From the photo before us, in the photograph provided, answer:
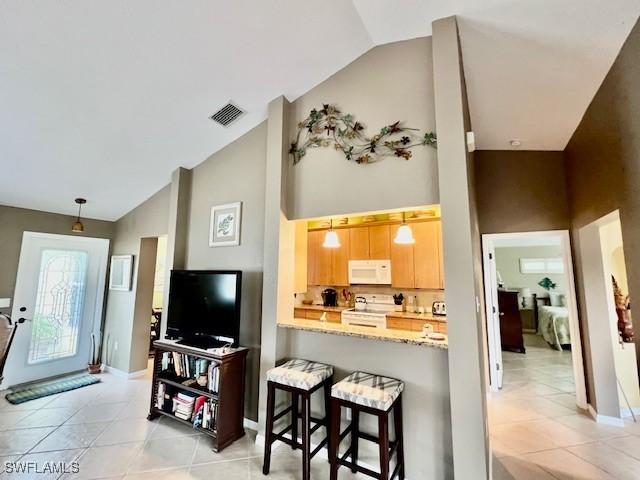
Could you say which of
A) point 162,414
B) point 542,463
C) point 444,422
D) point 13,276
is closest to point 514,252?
point 542,463

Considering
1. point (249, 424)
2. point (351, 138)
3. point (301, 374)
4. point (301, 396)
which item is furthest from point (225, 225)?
point (249, 424)

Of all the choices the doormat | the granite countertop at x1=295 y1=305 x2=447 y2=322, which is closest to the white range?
the granite countertop at x1=295 y1=305 x2=447 y2=322

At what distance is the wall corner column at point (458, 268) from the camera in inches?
66.6

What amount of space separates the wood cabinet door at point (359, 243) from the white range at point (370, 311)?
0.65 m

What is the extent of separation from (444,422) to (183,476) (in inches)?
76.1

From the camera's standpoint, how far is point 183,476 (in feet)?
6.77

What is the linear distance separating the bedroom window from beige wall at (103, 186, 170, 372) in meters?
8.43

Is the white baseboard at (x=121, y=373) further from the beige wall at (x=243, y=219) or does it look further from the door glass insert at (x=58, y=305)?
the beige wall at (x=243, y=219)

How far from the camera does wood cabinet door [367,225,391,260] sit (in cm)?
434

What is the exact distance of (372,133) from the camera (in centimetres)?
241

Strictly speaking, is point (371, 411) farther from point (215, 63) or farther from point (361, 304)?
point (215, 63)

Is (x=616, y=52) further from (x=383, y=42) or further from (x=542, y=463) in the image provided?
(x=542, y=463)

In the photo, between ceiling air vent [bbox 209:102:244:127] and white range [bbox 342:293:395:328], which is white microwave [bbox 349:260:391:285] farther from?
ceiling air vent [bbox 209:102:244:127]

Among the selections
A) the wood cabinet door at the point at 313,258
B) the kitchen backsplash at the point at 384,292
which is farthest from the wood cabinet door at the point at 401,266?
the wood cabinet door at the point at 313,258
